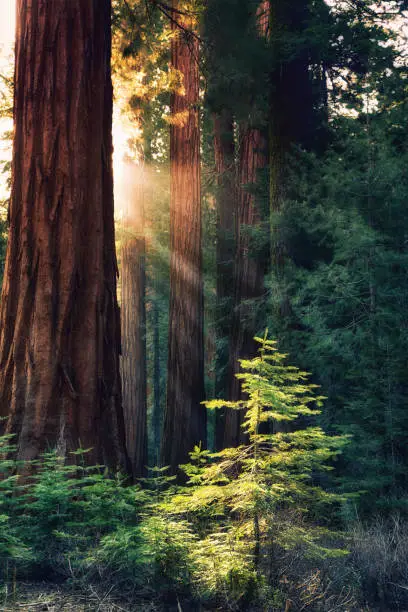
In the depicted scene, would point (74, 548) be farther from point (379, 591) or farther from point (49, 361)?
point (379, 591)

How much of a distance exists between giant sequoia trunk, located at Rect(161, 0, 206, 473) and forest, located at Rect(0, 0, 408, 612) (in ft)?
0.15

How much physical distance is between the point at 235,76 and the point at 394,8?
275cm

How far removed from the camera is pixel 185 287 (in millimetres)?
12625

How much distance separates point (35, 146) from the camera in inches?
241

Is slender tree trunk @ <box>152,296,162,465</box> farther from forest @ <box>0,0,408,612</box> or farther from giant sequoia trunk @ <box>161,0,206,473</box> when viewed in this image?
giant sequoia trunk @ <box>161,0,206,473</box>

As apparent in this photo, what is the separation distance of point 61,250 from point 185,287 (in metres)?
6.71

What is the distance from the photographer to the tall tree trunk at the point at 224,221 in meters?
15.5

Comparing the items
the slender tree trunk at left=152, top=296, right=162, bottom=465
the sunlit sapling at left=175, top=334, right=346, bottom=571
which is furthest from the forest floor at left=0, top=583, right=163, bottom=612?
the slender tree trunk at left=152, top=296, right=162, bottom=465

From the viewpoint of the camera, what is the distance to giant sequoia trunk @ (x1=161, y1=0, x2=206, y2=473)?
12.1 m

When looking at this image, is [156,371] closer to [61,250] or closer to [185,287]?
[185,287]

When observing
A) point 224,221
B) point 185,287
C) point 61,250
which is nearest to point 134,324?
point 224,221

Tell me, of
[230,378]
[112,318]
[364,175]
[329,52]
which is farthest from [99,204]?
[230,378]

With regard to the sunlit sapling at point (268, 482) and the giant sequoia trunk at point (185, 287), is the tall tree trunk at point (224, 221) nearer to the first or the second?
the giant sequoia trunk at point (185, 287)

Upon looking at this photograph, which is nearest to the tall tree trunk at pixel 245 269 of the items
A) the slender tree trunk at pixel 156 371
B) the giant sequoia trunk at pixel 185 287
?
the giant sequoia trunk at pixel 185 287
